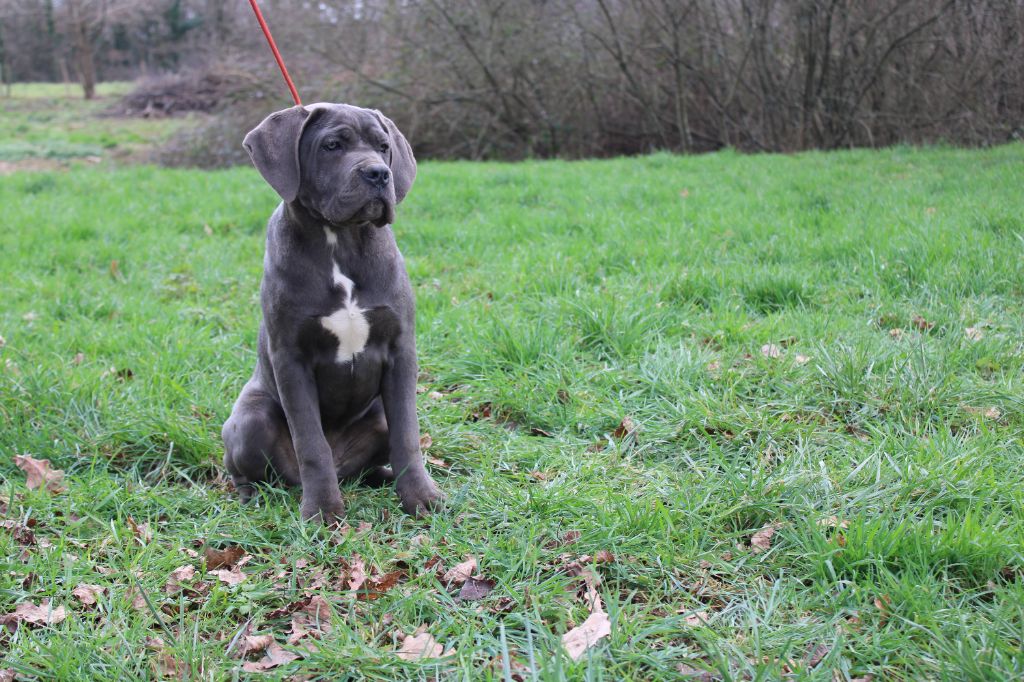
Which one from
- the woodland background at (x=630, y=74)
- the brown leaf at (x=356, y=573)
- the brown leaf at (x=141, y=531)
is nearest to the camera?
the brown leaf at (x=356, y=573)

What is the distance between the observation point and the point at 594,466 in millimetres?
3275

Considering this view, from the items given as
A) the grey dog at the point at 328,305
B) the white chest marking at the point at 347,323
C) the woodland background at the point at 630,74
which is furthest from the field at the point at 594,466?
the woodland background at the point at 630,74

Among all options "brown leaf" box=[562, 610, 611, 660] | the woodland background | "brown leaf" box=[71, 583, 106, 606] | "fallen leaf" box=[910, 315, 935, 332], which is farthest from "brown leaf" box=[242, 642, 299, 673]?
the woodland background

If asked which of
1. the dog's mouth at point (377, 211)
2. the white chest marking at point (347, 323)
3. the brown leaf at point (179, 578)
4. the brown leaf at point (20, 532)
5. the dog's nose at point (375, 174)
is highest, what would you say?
the dog's nose at point (375, 174)

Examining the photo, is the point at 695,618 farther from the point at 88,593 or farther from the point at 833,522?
the point at 88,593

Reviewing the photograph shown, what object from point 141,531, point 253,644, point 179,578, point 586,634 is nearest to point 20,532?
point 141,531

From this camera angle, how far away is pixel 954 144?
37.4ft

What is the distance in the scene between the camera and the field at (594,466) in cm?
225

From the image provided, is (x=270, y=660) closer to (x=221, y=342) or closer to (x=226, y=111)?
(x=221, y=342)

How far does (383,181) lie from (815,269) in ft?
11.1

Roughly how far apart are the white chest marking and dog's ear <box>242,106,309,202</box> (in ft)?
1.12

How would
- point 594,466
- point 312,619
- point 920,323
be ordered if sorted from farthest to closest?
1. point 920,323
2. point 594,466
3. point 312,619

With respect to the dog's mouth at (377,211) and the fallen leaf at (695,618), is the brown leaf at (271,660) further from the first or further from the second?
the dog's mouth at (377,211)

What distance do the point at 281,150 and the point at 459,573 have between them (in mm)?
1647
